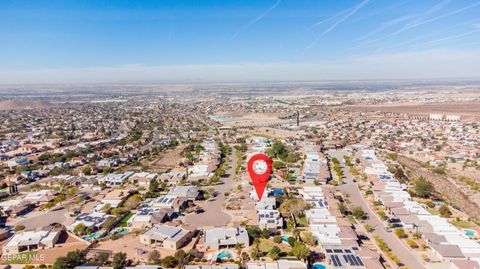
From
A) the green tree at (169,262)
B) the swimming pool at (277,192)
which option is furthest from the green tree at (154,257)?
the swimming pool at (277,192)

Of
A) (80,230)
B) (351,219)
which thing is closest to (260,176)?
(351,219)

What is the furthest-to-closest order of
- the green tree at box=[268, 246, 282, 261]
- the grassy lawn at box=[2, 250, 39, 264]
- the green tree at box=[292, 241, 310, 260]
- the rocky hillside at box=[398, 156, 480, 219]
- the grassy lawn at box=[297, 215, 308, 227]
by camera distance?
the rocky hillside at box=[398, 156, 480, 219] → the grassy lawn at box=[297, 215, 308, 227] → the grassy lawn at box=[2, 250, 39, 264] → the green tree at box=[268, 246, 282, 261] → the green tree at box=[292, 241, 310, 260]

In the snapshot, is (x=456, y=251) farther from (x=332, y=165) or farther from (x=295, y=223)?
(x=332, y=165)

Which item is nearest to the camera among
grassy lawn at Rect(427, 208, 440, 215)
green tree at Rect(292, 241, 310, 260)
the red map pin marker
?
green tree at Rect(292, 241, 310, 260)

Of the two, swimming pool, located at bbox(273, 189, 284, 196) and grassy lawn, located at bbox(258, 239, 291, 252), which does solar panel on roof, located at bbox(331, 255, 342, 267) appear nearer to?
grassy lawn, located at bbox(258, 239, 291, 252)

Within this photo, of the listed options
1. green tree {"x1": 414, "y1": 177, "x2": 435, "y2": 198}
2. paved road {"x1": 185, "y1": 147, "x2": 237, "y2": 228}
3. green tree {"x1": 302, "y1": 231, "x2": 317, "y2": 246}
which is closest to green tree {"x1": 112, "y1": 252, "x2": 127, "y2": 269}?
paved road {"x1": 185, "y1": 147, "x2": 237, "y2": 228}

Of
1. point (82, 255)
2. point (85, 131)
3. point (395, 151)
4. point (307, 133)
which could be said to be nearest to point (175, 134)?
point (85, 131)

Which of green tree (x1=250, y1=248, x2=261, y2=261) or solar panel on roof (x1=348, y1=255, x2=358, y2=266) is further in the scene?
green tree (x1=250, y1=248, x2=261, y2=261)

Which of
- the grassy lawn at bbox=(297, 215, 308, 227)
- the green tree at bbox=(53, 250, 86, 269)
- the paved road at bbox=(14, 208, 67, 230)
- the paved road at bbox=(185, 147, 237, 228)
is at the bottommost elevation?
the paved road at bbox=(14, 208, 67, 230)
